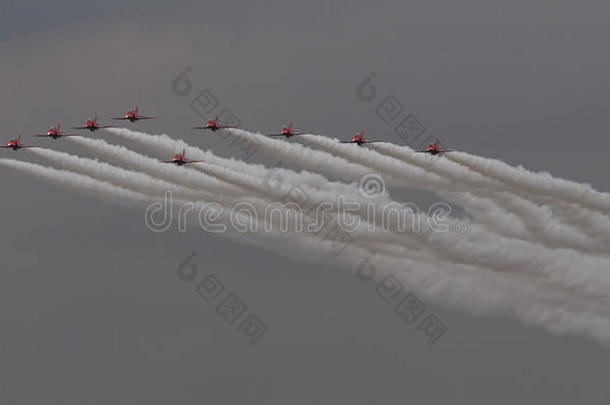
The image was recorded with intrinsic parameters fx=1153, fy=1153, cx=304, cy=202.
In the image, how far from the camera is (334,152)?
83.6m

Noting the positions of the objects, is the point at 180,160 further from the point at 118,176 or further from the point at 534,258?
the point at 534,258

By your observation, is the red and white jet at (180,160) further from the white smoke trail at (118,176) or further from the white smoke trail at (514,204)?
the white smoke trail at (514,204)

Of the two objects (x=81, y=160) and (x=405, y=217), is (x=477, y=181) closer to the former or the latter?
(x=405, y=217)

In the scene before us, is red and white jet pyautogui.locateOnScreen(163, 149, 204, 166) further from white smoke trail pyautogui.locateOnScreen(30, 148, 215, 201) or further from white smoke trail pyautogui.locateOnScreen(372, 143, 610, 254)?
white smoke trail pyautogui.locateOnScreen(372, 143, 610, 254)

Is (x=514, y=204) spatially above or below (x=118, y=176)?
below

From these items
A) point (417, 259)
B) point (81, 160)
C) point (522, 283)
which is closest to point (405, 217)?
point (417, 259)

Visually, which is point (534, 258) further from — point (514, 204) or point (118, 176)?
point (118, 176)

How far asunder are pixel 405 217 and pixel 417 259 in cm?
313

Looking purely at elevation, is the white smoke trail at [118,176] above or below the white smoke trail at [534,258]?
above

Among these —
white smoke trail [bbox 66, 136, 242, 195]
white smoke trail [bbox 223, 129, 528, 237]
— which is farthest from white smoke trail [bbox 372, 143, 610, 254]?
white smoke trail [bbox 66, 136, 242, 195]

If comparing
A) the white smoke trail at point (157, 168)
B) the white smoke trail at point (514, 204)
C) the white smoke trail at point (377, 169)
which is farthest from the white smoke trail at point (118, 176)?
the white smoke trail at point (514, 204)

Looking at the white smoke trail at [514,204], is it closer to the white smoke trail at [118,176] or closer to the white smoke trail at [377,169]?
the white smoke trail at [377,169]

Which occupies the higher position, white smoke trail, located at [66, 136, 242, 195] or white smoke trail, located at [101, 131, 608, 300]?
white smoke trail, located at [66, 136, 242, 195]

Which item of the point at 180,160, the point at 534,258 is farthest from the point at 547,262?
the point at 180,160
